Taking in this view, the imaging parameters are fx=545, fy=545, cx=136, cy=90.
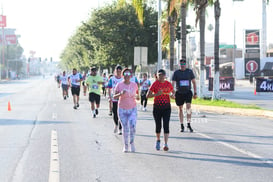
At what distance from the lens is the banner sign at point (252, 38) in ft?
262

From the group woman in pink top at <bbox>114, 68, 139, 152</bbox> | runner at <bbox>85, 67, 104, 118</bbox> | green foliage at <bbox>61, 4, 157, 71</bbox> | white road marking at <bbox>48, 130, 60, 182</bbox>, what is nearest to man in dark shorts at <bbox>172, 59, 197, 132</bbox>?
woman in pink top at <bbox>114, 68, 139, 152</bbox>

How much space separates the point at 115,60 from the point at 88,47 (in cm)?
1202

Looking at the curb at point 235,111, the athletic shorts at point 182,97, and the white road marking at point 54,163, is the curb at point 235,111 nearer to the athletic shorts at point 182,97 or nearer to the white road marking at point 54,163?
the athletic shorts at point 182,97

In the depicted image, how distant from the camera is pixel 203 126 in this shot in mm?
16906

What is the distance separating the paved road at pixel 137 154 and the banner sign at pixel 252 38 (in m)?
64.0

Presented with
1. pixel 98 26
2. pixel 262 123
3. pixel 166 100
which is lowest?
pixel 262 123

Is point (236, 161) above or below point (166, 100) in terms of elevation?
below

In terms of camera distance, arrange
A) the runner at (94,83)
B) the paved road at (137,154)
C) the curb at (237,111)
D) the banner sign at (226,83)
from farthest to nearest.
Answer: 1. the banner sign at (226,83)
2. the curb at (237,111)
3. the runner at (94,83)
4. the paved road at (137,154)

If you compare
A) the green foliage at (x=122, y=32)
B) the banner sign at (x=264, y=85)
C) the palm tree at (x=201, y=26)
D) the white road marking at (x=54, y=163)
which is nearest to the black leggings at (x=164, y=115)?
the white road marking at (x=54, y=163)

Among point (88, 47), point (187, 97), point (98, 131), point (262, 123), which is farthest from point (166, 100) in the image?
point (88, 47)

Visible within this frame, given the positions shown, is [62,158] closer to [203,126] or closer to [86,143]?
[86,143]

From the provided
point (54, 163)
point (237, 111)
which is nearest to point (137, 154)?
point (54, 163)

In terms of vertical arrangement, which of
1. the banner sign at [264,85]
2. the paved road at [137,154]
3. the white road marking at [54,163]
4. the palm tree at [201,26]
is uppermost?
the palm tree at [201,26]

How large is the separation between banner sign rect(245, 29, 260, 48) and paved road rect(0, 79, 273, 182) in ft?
210
